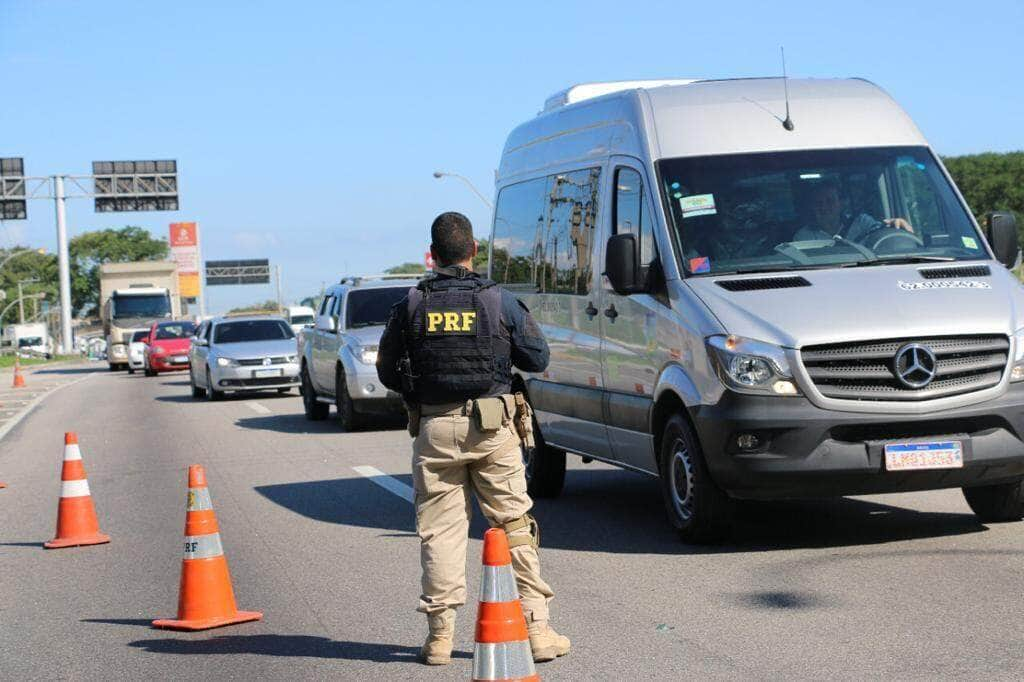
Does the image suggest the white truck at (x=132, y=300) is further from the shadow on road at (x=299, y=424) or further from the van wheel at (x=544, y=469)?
the van wheel at (x=544, y=469)

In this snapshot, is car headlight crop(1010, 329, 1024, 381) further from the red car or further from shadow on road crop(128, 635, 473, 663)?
the red car

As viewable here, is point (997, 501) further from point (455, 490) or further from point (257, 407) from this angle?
point (257, 407)

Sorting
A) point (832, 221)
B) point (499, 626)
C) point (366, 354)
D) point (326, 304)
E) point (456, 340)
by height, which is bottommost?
point (499, 626)

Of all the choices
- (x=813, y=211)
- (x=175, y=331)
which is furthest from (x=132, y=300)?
(x=813, y=211)

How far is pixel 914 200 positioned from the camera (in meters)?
9.49

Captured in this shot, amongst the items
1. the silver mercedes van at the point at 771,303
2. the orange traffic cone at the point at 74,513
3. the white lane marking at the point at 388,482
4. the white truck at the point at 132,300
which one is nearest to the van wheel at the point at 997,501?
the silver mercedes van at the point at 771,303

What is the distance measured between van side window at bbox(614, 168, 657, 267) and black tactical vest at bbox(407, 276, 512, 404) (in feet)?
10.1

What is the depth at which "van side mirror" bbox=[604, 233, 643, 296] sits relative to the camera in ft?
30.2

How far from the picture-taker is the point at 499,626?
516cm

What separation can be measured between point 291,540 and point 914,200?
178 inches

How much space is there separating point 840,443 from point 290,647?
3.10 meters

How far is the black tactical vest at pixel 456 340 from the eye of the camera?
6301 millimetres

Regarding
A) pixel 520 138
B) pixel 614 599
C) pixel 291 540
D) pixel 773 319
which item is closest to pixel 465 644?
pixel 614 599

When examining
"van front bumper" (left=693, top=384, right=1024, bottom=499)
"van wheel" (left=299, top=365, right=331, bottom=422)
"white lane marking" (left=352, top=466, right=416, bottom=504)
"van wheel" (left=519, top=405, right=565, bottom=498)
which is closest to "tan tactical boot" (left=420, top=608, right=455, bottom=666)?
"van front bumper" (left=693, top=384, right=1024, bottom=499)
